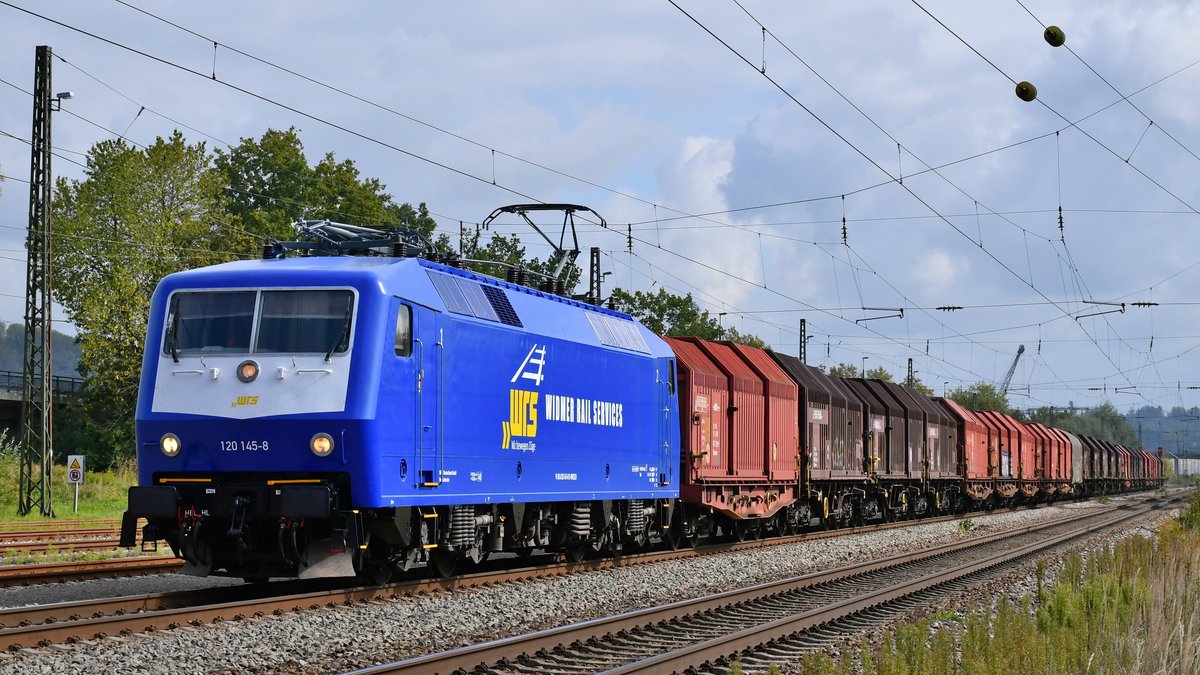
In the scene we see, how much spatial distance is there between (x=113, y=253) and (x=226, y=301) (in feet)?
126

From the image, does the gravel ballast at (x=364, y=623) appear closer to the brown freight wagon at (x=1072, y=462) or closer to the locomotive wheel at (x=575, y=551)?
the locomotive wheel at (x=575, y=551)

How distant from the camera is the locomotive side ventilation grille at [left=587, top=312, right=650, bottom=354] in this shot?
20.6 m

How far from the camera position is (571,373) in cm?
1905

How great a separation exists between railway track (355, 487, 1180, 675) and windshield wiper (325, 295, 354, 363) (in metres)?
3.97

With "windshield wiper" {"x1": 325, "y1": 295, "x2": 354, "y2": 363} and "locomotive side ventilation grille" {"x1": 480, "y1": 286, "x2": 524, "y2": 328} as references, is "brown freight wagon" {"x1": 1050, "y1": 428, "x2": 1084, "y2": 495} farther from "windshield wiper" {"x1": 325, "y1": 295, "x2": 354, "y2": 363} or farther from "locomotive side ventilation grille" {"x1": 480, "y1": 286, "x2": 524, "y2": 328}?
"windshield wiper" {"x1": 325, "y1": 295, "x2": 354, "y2": 363}

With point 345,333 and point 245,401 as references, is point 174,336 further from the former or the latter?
point 345,333

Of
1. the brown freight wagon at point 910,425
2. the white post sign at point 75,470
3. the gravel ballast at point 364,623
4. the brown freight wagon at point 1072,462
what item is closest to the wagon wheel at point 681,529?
the gravel ballast at point 364,623

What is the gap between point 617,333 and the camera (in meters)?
21.4

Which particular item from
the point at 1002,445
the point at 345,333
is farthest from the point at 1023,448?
the point at 345,333

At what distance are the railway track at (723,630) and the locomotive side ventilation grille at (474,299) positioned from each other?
4.52m

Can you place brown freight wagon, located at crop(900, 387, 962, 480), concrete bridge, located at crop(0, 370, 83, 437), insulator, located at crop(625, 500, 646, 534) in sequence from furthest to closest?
concrete bridge, located at crop(0, 370, 83, 437), brown freight wagon, located at crop(900, 387, 962, 480), insulator, located at crop(625, 500, 646, 534)

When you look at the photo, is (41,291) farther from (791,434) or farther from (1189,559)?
(1189,559)

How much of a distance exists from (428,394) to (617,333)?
21.7 feet

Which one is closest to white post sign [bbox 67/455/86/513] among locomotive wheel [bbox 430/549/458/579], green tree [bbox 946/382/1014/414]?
locomotive wheel [bbox 430/549/458/579]
